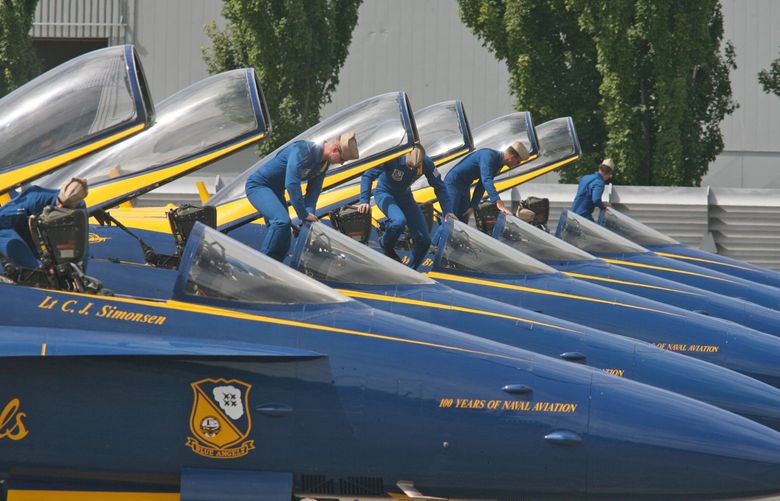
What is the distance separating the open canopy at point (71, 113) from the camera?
255 inches

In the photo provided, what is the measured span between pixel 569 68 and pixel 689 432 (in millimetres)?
21111

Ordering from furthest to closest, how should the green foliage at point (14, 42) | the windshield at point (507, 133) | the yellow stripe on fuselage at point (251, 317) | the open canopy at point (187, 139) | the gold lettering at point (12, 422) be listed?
1. the green foliage at point (14, 42)
2. the windshield at point (507, 133)
3. the open canopy at point (187, 139)
4. the yellow stripe on fuselage at point (251, 317)
5. the gold lettering at point (12, 422)

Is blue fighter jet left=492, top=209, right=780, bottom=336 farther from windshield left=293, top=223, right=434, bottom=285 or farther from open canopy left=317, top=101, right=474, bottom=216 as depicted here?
windshield left=293, top=223, right=434, bottom=285

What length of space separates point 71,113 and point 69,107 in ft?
0.14

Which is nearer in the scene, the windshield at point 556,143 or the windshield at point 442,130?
the windshield at point 442,130

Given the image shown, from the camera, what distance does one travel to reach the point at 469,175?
448 inches

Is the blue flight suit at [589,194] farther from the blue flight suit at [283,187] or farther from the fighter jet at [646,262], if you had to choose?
the blue flight suit at [283,187]

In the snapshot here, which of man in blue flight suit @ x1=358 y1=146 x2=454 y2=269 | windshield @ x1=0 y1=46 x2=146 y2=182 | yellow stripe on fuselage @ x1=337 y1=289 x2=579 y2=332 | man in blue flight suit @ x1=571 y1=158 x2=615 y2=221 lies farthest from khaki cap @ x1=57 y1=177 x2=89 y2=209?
man in blue flight suit @ x1=571 y1=158 x2=615 y2=221

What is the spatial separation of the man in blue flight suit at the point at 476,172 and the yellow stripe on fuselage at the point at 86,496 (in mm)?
6488

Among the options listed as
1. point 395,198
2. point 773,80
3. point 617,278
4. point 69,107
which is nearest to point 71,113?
point 69,107

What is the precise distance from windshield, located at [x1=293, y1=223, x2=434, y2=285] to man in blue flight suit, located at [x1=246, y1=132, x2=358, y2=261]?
677mm

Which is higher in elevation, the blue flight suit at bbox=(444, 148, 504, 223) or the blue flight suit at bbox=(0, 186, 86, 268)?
the blue flight suit at bbox=(0, 186, 86, 268)

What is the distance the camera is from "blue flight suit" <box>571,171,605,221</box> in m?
13.1

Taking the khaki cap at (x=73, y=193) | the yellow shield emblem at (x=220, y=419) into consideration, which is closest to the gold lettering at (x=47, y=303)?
the yellow shield emblem at (x=220, y=419)
